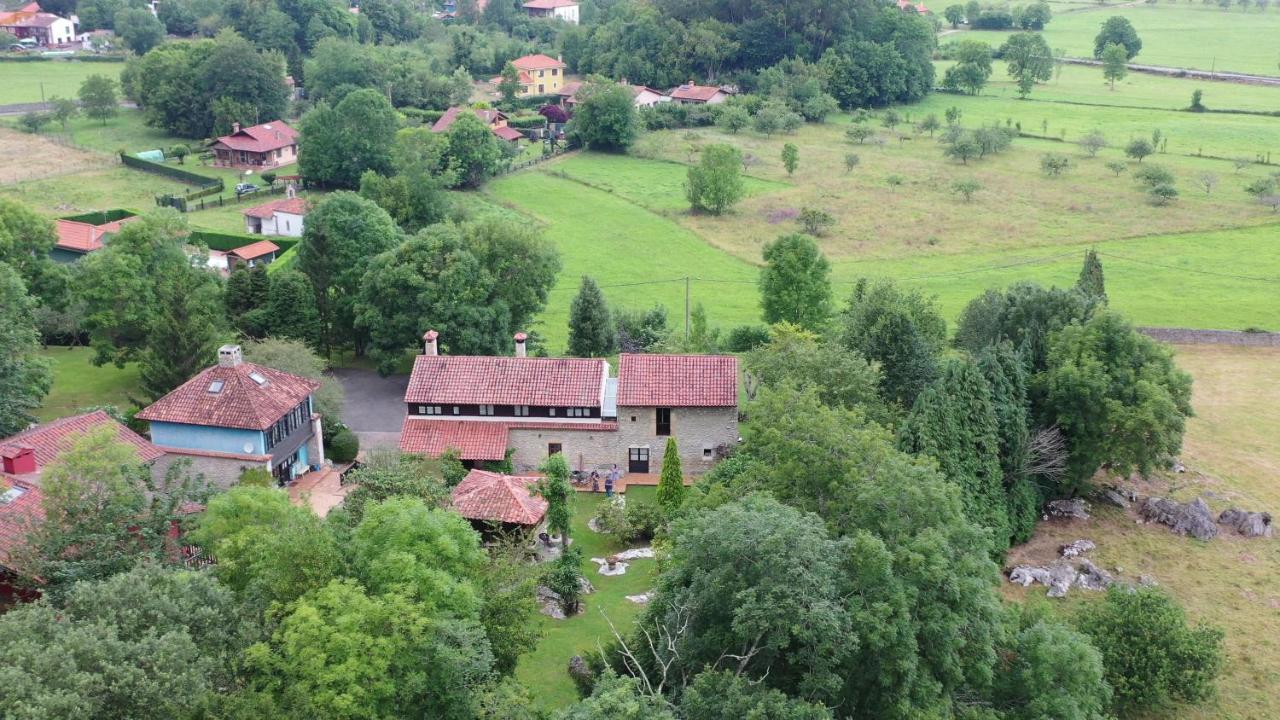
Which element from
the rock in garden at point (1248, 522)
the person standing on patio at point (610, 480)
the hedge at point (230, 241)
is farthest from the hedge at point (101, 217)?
the rock in garden at point (1248, 522)

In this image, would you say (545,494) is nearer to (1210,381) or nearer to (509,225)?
(509,225)

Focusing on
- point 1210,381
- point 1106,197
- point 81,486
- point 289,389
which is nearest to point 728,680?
point 81,486

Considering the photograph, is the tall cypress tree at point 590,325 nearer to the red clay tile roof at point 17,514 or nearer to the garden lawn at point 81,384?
the garden lawn at point 81,384

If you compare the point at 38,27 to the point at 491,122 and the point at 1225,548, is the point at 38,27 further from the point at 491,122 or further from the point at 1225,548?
the point at 1225,548

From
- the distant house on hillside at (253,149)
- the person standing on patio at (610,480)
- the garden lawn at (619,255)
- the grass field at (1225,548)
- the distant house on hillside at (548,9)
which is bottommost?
the grass field at (1225,548)

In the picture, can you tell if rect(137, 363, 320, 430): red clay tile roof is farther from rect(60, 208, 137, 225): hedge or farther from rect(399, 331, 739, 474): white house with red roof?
rect(60, 208, 137, 225): hedge

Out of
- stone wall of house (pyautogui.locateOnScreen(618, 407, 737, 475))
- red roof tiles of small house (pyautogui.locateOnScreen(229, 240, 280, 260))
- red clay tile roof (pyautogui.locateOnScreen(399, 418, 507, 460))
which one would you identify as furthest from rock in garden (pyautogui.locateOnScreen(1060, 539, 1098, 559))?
red roof tiles of small house (pyautogui.locateOnScreen(229, 240, 280, 260))

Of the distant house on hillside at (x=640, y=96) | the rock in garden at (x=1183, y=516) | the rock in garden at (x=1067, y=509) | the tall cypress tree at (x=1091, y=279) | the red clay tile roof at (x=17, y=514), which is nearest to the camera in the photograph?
the red clay tile roof at (x=17, y=514)
